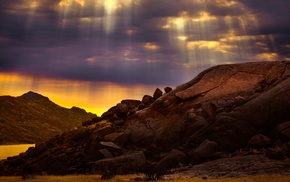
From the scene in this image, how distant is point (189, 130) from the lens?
1473 inches

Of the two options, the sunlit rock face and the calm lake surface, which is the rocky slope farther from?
the calm lake surface

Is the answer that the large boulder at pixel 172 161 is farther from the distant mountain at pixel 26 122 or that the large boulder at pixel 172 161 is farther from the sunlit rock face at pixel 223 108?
the distant mountain at pixel 26 122

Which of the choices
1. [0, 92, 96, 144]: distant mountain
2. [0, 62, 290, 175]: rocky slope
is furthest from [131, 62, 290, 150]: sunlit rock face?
[0, 92, 96, 144]: distant mountain

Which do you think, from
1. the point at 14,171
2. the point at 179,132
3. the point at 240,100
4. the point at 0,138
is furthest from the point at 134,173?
the point at 0,138

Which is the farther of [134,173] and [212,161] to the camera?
[134,173]

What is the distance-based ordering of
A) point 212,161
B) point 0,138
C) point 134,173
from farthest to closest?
point 0,138
point 134,173
point 212,161

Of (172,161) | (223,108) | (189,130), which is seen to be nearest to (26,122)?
(189,130)

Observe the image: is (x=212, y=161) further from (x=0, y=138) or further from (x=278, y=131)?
(x=0, y=138)

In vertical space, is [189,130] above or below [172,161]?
above

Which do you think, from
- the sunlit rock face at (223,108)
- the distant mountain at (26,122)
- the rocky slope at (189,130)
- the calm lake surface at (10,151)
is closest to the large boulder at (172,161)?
the rocky slope at (189,130)

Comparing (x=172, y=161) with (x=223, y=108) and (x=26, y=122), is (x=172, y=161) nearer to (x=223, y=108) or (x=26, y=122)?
A: (x=223, y=108)

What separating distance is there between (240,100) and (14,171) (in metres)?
24.4

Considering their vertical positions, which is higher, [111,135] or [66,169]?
[111,135]

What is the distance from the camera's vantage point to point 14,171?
41438 mm
